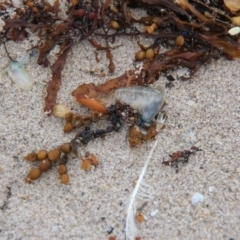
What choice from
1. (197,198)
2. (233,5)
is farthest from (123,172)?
(233,5)

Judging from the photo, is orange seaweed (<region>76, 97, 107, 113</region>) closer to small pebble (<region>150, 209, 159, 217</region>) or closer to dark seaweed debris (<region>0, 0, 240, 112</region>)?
dark seaweed debris (<region>0, 0, 240, 112</region>)

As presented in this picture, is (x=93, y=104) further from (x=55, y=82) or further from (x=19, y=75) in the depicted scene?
(x=19, y=75)

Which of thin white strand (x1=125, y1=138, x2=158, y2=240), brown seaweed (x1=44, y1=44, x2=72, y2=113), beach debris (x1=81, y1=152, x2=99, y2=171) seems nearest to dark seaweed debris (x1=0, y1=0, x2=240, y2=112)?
brown seaweed (x1=44, y1=44, x2=72, y2=113)

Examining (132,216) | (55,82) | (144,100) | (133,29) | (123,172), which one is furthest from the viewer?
(133,29)

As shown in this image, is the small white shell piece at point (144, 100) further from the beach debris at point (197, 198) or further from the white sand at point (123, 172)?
the beach debris at point (197, 198)

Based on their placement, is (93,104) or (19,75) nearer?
(93,104)

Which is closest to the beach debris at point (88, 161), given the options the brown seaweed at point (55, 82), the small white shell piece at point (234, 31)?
the brown seaweed at point (55, 82)
